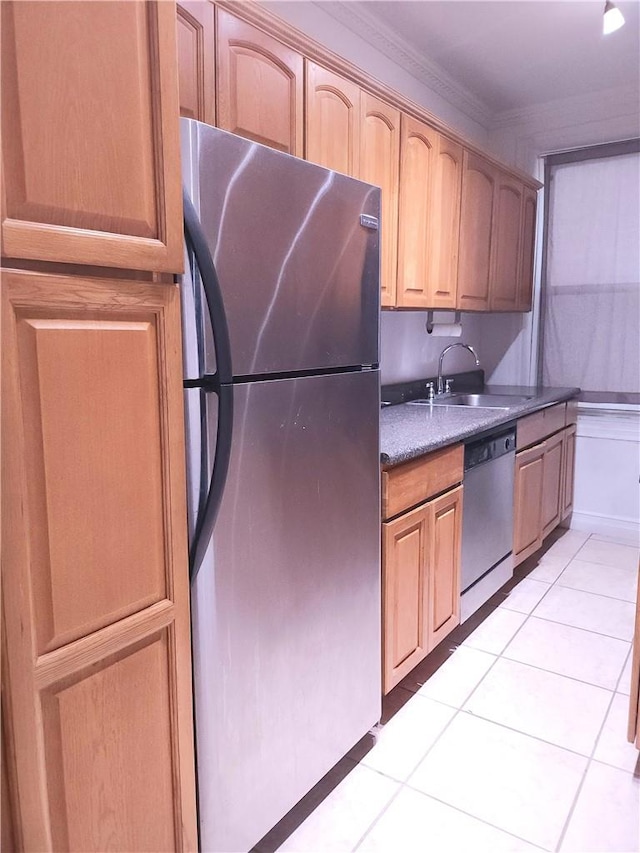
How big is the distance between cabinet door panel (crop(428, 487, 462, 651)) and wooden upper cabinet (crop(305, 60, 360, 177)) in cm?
125

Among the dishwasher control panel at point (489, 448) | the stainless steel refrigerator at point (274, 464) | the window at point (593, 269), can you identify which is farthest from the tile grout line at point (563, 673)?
the window at point (593, 269)

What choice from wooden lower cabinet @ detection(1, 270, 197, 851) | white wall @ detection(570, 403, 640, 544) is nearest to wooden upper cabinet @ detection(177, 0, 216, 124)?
wooden lower cabinet @ detection(1, 270, 197, 851)

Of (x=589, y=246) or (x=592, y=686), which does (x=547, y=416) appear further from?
(x=592, y=686)

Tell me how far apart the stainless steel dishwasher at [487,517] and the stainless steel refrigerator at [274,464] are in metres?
0.81

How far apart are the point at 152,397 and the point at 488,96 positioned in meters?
3.36

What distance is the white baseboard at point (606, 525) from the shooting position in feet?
11.8

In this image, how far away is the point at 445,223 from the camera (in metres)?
2.69

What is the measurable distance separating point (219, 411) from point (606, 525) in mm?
3322

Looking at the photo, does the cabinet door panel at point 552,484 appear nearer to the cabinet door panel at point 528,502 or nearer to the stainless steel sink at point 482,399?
the cabinet door panel at point 528,502

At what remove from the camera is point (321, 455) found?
4.87 feet

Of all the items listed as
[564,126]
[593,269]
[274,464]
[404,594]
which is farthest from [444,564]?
[564,126]

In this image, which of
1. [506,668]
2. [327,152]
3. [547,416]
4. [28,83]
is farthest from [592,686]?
[28,83]

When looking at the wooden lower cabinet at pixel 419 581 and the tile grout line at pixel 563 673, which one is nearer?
the wooden lower cabinet at pixel 419 581

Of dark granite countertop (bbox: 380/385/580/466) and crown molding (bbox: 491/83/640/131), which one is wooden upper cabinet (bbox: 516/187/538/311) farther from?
dark granite countertop (bbox: 380/385/580/466)
